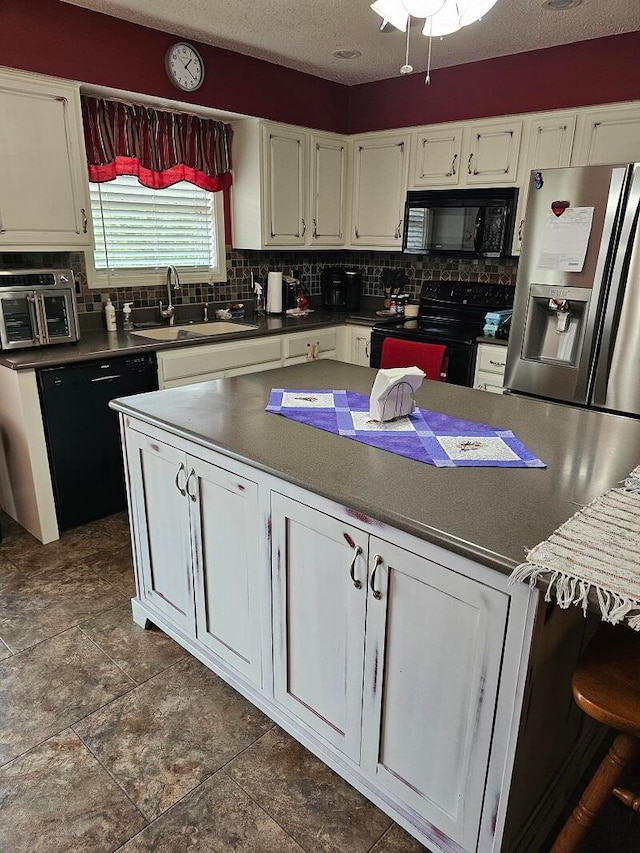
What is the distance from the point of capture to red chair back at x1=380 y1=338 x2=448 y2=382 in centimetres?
337

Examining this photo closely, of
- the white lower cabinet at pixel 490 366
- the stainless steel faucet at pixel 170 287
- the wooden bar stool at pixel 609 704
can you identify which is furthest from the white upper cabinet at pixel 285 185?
the wooden bar stool at pixel 609 704

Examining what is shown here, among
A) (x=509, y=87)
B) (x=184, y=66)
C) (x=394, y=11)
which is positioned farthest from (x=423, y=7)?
(x=509, y=87)

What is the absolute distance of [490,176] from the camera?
12.0ft

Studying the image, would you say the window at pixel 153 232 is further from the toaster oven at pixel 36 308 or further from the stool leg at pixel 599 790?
the stool leg at pixel 599 790

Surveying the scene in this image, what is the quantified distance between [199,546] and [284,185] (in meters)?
2.98

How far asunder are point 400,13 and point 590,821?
2.13m

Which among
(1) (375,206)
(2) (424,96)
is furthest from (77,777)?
(2) (424,96)

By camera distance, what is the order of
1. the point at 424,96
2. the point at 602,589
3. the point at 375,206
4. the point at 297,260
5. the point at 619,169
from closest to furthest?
the point at 602,589, the point at 619,169, the point at 424,96, the point at 375,206, the point at 297,260

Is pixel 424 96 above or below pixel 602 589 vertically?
above

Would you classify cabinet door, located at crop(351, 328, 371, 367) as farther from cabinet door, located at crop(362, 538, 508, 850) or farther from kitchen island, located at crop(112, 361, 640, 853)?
cabinet door, located at crop(362, 538, 508, 850)

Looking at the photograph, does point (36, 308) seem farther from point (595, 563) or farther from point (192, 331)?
point (595, 563)

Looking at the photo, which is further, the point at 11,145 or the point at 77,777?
the point at 11,145

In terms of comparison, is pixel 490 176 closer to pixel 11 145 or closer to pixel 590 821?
pixel 11 145

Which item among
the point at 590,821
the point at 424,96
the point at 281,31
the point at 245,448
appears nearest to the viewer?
the point at 590,821
